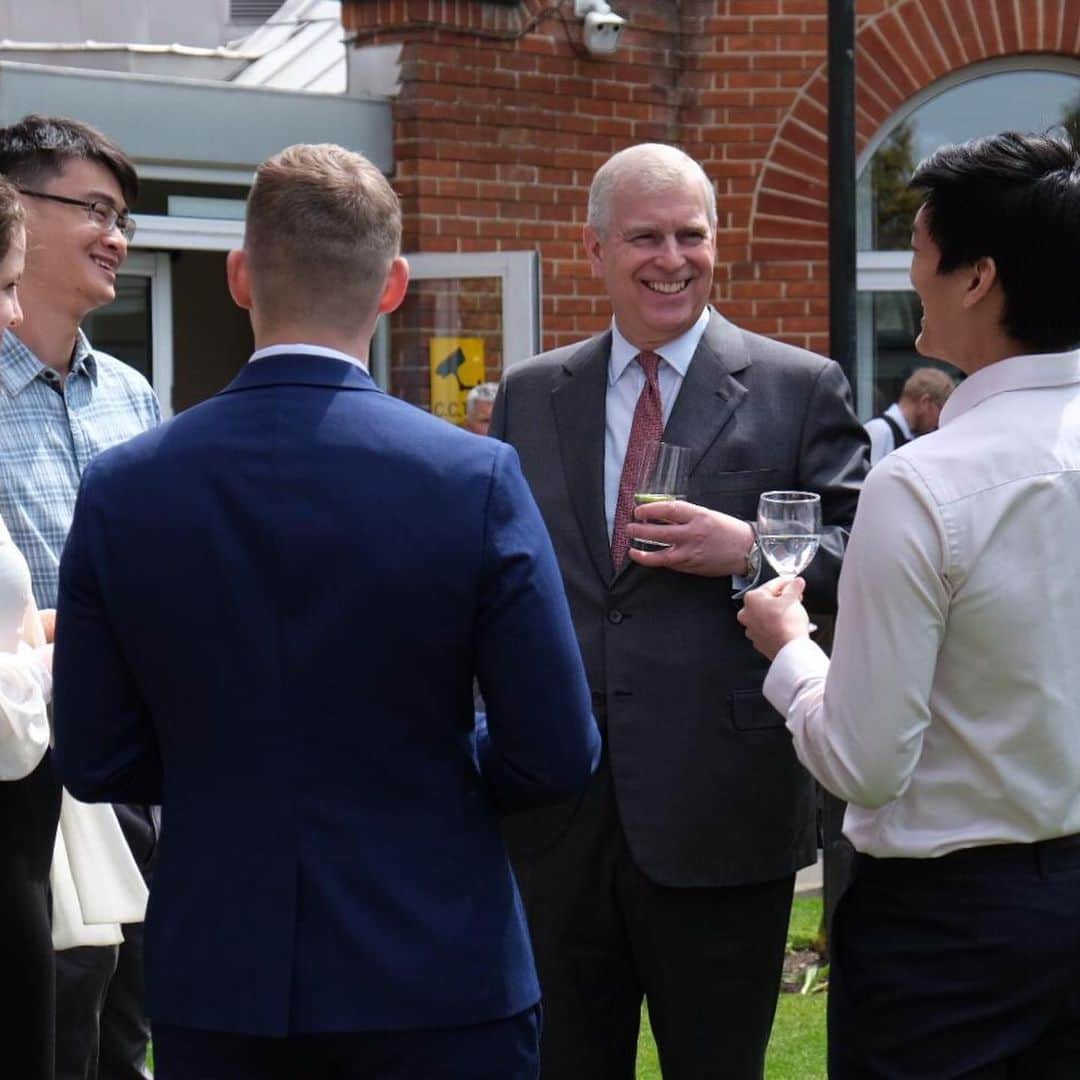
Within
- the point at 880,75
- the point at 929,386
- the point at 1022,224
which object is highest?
the point at 880,75

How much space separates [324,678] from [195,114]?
23.6ft

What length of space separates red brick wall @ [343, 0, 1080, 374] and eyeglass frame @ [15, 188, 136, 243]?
5515 millimetres

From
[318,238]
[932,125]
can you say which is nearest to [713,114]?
[932,125]

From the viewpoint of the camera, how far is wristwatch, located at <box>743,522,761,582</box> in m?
3.30

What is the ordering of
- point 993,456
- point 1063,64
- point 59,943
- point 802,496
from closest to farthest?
point 993,456 < point 802,496 < point 59,943 < point 1063,64

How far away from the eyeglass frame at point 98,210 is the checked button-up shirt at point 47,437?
9.9 inches

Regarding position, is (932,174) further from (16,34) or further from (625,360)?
(16,34)

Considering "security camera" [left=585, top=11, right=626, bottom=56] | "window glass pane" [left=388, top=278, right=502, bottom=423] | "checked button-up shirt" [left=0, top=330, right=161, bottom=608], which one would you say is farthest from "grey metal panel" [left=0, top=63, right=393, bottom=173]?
"checked button-up shirt" [left=0, top=330, right=161, bottom=608]

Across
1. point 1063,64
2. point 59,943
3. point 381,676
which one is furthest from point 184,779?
point 1063,64

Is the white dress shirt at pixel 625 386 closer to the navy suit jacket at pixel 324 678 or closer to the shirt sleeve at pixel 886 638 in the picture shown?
the shirt sleeve at pixel 886 638

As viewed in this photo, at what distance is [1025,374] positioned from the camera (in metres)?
2.54

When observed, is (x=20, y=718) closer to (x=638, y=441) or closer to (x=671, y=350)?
(x=638, y=441)

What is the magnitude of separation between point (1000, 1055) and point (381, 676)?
995 millimetres

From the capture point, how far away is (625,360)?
3.66 metres
